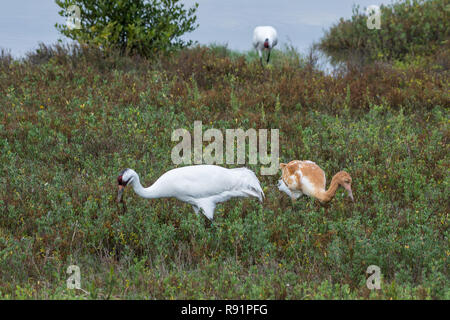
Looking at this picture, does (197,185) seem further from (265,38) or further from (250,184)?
(265,38)

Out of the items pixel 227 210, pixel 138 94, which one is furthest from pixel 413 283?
pixel 138 94

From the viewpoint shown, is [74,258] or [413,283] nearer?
[413,283]

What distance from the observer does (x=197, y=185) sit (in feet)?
17.4

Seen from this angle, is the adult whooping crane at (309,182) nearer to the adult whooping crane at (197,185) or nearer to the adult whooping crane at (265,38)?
the adult whooping crane at (197,185)

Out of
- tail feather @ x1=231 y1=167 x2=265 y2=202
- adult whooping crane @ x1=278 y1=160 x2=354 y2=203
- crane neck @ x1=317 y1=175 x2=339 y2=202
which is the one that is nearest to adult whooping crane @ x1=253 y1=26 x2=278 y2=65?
adult whooping crane @ x1=278 y1=160 x2=354 y2=203

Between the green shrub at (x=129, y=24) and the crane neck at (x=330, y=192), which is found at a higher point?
the green shrub at (x=129, y=24)

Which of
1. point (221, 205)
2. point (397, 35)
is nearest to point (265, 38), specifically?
point (397, 35)

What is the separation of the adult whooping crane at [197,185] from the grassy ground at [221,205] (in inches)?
10.5

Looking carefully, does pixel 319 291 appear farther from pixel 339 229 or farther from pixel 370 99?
pixel 370 99

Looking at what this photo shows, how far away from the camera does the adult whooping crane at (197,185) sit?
208 inches

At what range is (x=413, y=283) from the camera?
4.33 metres

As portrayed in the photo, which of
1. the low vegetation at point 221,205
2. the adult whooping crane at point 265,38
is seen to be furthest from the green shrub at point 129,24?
the adult whooping crane at point 265,38
